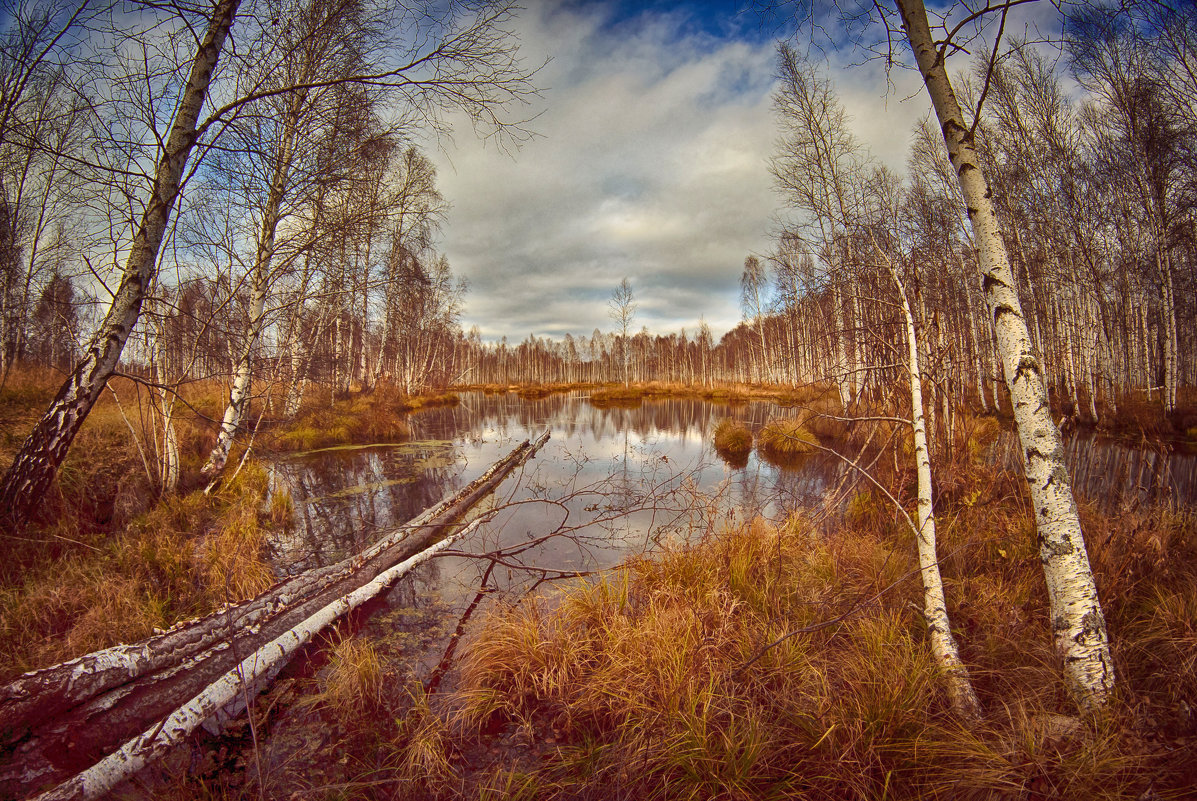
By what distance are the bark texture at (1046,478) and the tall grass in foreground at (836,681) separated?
6.9 inches

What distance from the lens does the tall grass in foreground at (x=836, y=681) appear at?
6.60 ft

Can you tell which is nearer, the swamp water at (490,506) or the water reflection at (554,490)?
the swamp water at (490,506)

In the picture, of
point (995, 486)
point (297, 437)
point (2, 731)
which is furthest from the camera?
point (297, 437)

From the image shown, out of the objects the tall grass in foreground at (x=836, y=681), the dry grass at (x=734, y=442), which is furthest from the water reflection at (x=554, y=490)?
the tall grass in foreground at (x=836, y=681)

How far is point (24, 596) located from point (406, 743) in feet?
11.3

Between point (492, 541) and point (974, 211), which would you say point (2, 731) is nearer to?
point (492, 541)

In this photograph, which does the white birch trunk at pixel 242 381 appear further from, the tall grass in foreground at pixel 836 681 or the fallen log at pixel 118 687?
the tall grass in foreground at pixel 836 681

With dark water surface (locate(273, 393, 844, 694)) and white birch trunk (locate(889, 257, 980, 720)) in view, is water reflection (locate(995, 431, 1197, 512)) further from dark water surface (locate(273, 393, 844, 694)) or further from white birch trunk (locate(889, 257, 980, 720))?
Result: white birch trunk (locate(889, 257, 980, 720))

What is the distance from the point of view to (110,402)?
1034 cm

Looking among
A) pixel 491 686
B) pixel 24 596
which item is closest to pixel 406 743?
pixel 491 686

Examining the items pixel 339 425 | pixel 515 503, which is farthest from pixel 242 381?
pixel 339 425

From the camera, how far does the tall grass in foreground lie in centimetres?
201

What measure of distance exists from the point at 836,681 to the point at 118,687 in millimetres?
4339

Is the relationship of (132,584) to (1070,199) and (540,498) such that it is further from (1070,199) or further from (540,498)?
(1070,199)
